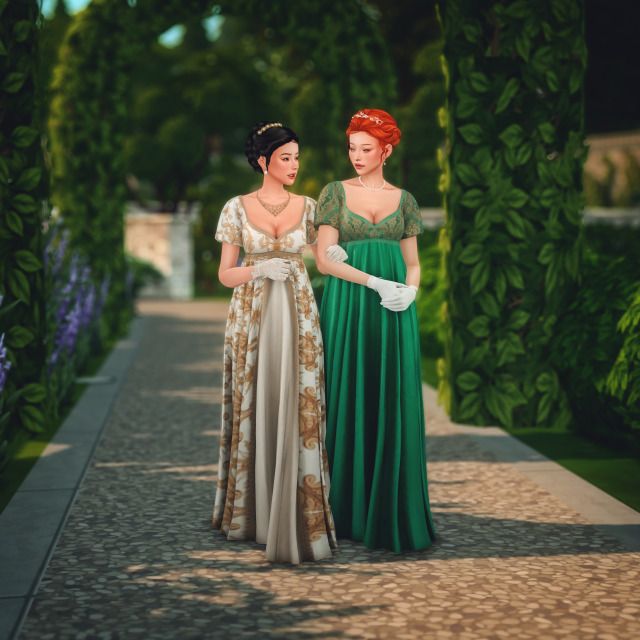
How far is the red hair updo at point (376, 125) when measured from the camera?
455 centimetres

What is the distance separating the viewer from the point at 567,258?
741cm

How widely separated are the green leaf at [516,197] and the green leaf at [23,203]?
3348 mm

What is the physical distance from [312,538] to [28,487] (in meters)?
2.16

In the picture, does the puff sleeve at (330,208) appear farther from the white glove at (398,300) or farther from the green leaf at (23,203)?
the green leaf at (23,203)

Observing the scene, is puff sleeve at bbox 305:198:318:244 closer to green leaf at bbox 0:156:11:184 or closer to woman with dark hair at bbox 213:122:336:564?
woman with dark hair at bbox 213:122:336:564

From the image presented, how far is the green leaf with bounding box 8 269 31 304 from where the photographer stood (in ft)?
22.0

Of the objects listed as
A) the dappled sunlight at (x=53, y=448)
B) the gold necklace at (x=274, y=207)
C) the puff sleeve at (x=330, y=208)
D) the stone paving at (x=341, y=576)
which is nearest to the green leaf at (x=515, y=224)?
the stone paving at (x=341, y=576)

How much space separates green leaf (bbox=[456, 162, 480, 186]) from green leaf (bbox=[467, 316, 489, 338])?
100 cm

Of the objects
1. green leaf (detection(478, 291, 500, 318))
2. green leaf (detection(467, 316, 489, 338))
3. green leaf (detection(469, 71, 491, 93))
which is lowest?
green leaf (detection(467, 316, 489, 338))

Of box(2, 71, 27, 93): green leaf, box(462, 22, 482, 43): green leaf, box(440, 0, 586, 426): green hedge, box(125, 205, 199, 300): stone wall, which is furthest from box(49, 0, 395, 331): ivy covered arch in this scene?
box(125, 205, 199, 300): stone wall

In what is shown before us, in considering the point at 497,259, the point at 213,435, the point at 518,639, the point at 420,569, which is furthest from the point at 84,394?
the point at 518,639

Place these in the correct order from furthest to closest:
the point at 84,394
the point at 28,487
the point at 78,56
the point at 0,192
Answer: the point at 78,56 < the point at 84,394 < the point at 0,192 < the point at 28,487

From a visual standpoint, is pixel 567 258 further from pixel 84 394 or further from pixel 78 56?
pixel 78 56

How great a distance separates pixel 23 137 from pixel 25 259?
2.68 ft
